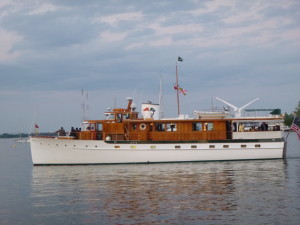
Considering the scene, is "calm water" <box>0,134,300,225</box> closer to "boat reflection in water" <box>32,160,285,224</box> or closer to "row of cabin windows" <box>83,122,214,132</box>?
"boat reflection in water" <box>32,160,285,224</box>

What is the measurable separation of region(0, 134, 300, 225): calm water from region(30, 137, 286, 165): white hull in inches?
134

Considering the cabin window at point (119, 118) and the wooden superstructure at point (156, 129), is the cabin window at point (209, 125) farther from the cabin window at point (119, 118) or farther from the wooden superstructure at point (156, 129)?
the cabin window at point (119, 118)

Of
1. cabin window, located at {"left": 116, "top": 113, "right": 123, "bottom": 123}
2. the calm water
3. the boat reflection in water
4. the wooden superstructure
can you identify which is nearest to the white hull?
the wooden superstructure

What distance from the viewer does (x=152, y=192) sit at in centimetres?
2103

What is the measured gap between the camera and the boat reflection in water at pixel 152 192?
16.1m

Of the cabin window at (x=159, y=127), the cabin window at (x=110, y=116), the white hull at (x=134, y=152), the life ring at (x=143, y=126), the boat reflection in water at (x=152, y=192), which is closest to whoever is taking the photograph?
the boat reflection in water at (x=152, y=192)

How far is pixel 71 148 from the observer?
3519cm

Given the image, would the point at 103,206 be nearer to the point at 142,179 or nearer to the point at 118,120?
the point at 142,179

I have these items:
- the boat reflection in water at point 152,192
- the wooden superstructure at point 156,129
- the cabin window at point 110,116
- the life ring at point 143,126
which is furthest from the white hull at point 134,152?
the cabin window at point 110,116

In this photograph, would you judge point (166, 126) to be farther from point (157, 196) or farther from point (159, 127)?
point (157, 196)

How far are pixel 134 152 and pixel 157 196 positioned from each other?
15.6 m

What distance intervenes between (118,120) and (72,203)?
728 inches

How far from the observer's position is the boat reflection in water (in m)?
16.1

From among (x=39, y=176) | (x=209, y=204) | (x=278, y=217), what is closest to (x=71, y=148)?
(x=39, y=176)
